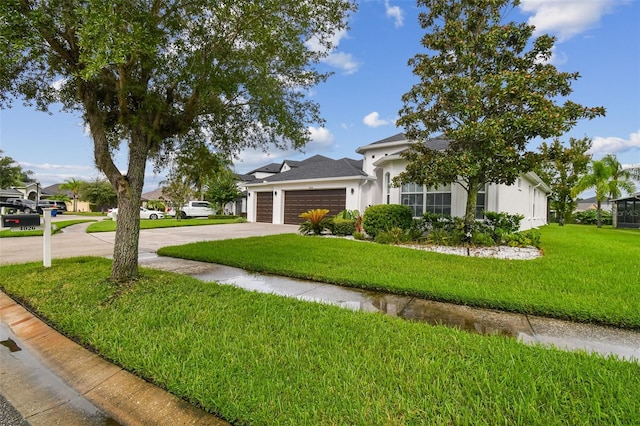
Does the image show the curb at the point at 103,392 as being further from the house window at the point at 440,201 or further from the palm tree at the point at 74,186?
the palm tree at the point at 74,186

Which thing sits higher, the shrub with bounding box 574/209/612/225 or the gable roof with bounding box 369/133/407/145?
the gable roof with bounding box 369/133/407/145

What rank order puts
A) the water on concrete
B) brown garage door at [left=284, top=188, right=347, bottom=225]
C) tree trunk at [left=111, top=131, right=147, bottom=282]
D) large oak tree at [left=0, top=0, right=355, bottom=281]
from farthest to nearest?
brown garage door at [left=284, top=188, right=347, bottom=225] → tree trunk at [left=111, top=131, right=147, bottom=282] → large oak tree at [left=0, top=0, right=355, bottom=281] → the water on concrete

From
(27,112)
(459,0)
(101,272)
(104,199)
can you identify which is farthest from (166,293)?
(104,199)

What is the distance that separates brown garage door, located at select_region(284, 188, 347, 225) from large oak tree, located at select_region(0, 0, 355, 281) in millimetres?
12041

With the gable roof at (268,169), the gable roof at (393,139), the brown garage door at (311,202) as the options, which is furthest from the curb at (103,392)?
the gable roof at (268,169)

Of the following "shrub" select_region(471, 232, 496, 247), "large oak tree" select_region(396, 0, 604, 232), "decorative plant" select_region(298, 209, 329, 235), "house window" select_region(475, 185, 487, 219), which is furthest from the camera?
"decorative plant" select_region(298, 209, 329, 235)

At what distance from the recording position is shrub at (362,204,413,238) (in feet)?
36.9

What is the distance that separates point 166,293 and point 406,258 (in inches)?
200

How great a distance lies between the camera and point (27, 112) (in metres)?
5.65

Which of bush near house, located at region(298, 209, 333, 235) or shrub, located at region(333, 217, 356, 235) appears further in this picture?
shrub, located at region(333, 217, 356, 235)

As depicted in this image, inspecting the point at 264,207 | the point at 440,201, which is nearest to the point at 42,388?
the point at 440,201

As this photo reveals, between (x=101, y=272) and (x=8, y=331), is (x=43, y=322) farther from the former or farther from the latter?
(x=101, y=272)

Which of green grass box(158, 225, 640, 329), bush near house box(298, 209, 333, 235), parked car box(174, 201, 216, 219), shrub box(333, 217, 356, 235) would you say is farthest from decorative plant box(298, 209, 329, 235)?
parked car box(174, 201, 216, 219)

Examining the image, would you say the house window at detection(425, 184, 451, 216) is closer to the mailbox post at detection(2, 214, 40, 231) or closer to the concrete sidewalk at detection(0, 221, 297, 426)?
the concrete sidewalk at detection(0, 221, 297, 426)
